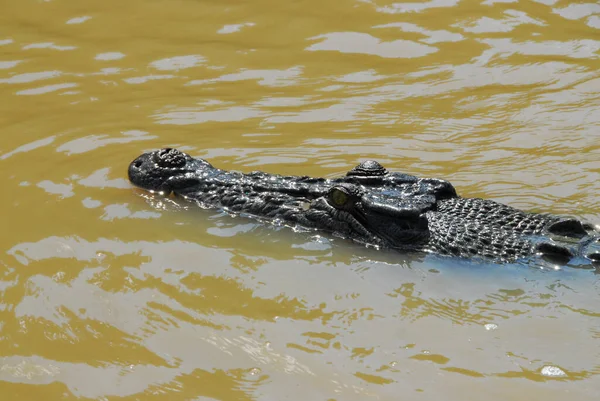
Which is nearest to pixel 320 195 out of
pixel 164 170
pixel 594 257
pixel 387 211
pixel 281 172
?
pixel 387 211

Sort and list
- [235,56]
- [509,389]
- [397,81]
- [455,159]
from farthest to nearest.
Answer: [235,56] → [397,81] → [455,159] → [509,389]

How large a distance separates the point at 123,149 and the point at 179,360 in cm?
332

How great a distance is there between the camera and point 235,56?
9.36m

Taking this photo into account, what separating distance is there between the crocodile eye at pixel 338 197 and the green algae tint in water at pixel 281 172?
0.28m

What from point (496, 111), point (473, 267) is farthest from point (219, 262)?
point (496, 111)

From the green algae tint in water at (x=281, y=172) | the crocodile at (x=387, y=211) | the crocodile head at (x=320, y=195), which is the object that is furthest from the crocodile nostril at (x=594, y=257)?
the crocodile head at (x=320, y=195)

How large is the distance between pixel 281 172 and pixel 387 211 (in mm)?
1605

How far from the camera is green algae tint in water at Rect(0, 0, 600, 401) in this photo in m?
4.34

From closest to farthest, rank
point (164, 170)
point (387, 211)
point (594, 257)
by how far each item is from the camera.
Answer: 1. point (594, 257)
2. point (387, 211)
3. point (164, 170)

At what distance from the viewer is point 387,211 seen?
5.48 meters

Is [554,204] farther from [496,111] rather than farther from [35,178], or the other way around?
[35,178]

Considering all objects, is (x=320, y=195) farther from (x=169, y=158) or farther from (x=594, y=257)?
(x=594, y=257)

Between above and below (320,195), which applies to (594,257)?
below

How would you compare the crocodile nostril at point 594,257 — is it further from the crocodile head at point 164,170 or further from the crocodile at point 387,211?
the crocodile head at point 164,170
